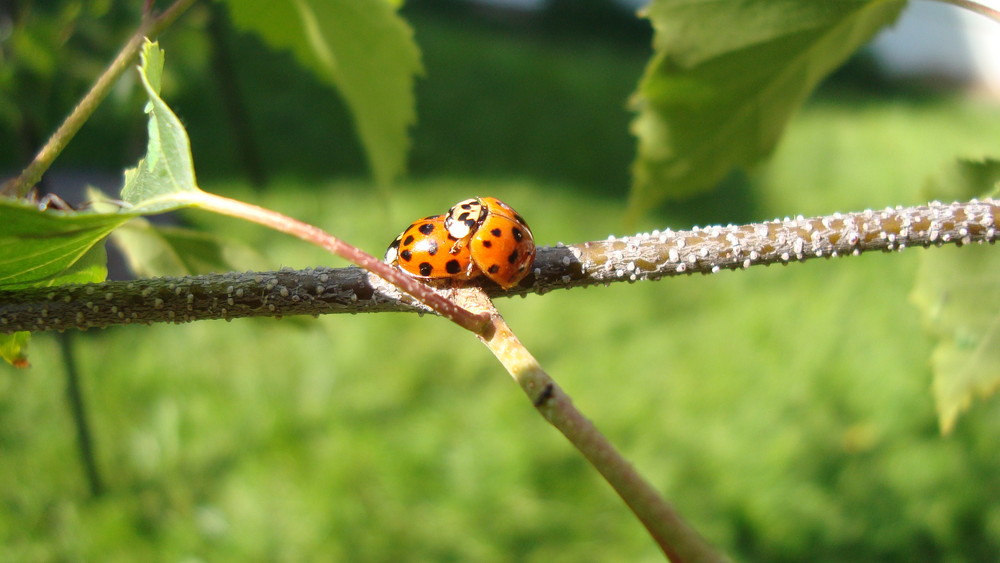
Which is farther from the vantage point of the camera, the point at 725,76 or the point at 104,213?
the point at 725,76

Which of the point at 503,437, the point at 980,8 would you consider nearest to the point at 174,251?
the point at 980,8

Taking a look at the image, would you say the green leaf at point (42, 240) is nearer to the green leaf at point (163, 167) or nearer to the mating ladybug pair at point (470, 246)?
the green leaf at point (163, 167)

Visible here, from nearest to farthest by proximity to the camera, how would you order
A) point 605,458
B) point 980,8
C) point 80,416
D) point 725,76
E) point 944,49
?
point 605,458 → point 980,8 → point 725,76 → point 80,416 → point 944,49

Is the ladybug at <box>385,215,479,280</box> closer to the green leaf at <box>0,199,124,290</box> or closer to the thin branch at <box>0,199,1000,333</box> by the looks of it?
the thin branch at <box>0,199,1000,333</box>

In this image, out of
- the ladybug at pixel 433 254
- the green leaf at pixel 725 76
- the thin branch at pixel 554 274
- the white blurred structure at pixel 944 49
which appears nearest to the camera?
the thin branch at pixel 554 274

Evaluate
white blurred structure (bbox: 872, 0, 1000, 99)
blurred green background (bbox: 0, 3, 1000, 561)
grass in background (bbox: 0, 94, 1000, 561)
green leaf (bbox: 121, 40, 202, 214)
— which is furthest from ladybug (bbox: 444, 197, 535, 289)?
white blurred structure (bbox: 872, 0, 1000, 99)

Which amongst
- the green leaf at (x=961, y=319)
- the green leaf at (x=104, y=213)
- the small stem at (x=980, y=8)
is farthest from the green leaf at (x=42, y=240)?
the green leaf at (x=961, y=319)

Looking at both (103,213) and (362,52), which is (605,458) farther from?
(362,52)
